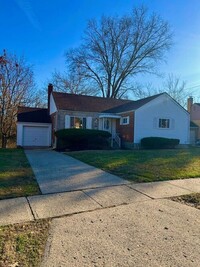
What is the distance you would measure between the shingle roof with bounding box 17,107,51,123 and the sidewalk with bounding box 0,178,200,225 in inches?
704

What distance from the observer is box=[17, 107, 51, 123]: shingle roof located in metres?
22.1

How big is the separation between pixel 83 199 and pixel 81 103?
18.0 m

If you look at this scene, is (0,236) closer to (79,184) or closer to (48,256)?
(48,256)

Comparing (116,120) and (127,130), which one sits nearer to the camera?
(127,130)

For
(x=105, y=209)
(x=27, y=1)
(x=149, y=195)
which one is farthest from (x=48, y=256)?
(x=27, y=1)

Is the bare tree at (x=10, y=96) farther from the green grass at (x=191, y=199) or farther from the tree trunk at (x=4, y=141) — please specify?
the green grass at (x=191, y=199)

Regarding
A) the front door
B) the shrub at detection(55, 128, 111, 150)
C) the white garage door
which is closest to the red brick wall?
the front door

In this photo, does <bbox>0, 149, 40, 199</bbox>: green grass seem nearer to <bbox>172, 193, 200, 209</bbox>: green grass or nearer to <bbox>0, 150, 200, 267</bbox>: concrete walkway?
<bbox>0, 150, 200, 267</bbox>: concrete walkway

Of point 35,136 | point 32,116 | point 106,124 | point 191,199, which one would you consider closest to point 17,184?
point 191,199

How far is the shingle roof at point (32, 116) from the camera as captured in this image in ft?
72.5

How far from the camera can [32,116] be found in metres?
23.0

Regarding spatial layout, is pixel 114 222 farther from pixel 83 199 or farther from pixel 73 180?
pixel 73 180

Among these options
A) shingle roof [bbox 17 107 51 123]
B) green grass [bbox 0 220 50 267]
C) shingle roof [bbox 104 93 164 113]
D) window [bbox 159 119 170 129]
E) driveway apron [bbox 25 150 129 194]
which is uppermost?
shingle roof [bbox 104 93 164 113]

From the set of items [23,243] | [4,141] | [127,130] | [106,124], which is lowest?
[23,243]
